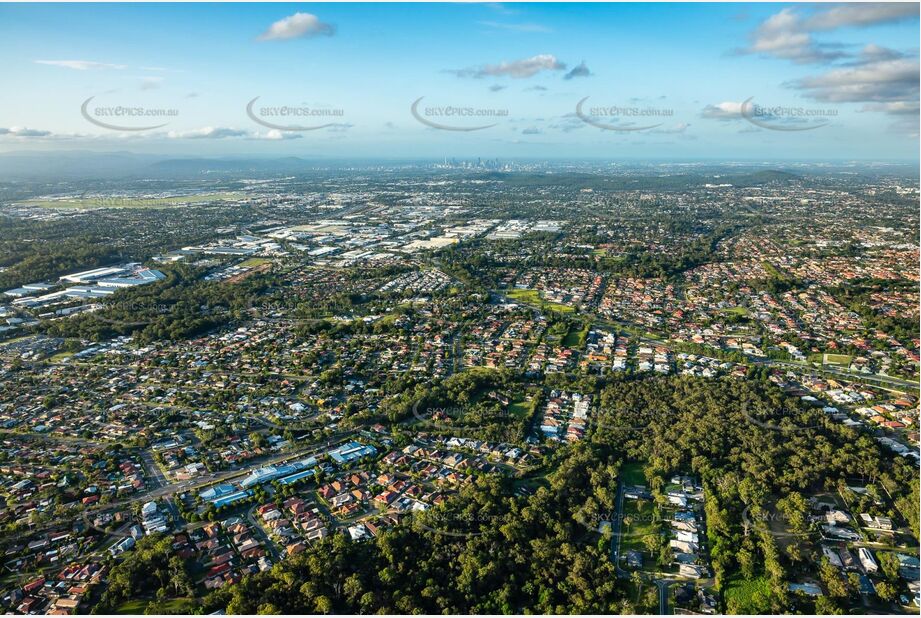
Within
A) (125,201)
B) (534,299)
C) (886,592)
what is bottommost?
(125,201)

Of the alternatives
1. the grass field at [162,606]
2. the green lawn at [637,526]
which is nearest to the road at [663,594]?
the green lawn at [637,526]

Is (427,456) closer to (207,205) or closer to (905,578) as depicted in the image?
(905,578)

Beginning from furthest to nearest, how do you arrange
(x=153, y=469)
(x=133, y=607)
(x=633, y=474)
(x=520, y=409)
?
(x=520, y=409) < (x=153, y=469) < (x=633, y=474) < (x=133, y=607)

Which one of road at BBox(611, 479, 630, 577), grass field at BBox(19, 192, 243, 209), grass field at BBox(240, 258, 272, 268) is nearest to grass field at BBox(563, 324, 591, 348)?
road at BBox(611, 479, 630, 577)

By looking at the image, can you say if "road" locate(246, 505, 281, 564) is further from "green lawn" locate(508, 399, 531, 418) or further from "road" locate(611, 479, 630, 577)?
"green lawn" locate(508, 399, 531, 418)

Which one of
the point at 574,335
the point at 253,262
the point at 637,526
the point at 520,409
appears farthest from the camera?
the point at 253,262

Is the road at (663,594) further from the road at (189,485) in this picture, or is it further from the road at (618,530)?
the road at (189,485)

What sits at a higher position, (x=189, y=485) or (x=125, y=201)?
(x=189, y=485)

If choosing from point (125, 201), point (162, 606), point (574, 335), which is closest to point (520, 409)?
point (574, 335)

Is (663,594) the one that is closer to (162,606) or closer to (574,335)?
(162,606)

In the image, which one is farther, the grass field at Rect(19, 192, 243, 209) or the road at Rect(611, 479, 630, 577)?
the grass field at Rect(19, 192, 243, 209)
